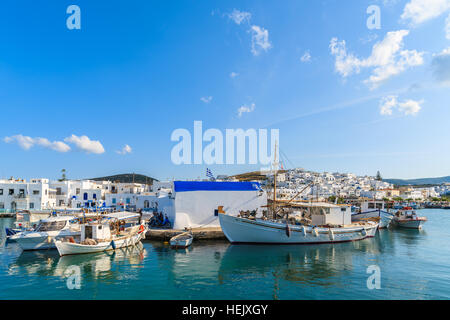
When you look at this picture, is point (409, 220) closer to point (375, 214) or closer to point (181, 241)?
point (375, 214)

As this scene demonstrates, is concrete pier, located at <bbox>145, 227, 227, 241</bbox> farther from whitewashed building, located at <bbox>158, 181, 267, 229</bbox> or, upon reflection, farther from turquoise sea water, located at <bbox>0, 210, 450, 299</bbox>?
whitewashed building, located at <bbox>158, 181, 267, 229</bbox>

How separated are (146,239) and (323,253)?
14.9 metres

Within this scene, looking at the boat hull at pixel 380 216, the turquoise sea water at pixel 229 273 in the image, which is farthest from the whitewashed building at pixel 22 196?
the boat hull at pixel 380 216

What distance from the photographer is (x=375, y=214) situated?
3478 cm

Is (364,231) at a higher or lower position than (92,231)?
lower

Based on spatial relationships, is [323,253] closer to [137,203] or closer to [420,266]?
[420,266]

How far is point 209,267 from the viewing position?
1526 centimetres

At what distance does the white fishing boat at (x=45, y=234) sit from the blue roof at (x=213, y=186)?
9.35 metres

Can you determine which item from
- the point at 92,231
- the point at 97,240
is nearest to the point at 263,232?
the point at 97,240

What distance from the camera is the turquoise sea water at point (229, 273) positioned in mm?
11328

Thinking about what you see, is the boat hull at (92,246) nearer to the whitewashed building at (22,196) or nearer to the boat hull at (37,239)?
the boat hull at (37,239)

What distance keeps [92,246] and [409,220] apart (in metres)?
38.8
